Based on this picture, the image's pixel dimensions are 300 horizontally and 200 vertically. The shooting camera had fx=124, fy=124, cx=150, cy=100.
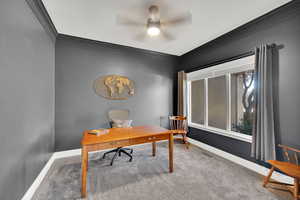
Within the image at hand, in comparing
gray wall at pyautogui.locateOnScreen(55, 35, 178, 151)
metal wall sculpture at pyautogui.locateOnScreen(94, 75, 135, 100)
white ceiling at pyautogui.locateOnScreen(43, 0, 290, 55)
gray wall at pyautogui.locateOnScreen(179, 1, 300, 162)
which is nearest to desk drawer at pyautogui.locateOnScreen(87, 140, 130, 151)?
gray wall at pyautogui.locateOnScreen(55, 35, 178, 151)

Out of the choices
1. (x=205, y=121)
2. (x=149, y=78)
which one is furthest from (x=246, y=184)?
(x=149, y=78)

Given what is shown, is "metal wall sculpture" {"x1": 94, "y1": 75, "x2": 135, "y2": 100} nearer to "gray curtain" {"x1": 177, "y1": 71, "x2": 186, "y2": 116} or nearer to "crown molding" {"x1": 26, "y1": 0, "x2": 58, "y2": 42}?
"crown molding" {"x1": 26, "y1": 0, "x2": 58, "y2": 42}

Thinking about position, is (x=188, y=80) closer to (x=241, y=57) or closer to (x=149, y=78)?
(x=149, y=78)

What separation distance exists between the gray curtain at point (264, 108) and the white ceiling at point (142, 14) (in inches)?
26.5

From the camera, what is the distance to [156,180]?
1.94 m

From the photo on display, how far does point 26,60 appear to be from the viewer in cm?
153

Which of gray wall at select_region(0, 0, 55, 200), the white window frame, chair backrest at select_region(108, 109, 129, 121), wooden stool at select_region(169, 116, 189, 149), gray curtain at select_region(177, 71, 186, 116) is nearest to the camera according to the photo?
gray wall at select_region(0, 0, 55, 200)

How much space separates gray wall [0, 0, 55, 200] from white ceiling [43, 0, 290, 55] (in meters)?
0.49

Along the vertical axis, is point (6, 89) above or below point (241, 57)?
below

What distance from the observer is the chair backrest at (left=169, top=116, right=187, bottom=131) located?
3436 mm

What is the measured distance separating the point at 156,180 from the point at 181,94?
2.45 meters

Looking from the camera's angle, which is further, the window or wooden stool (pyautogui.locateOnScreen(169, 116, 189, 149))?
the window

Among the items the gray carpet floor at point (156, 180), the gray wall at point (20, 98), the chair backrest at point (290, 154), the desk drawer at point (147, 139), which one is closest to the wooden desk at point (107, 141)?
the desk drawer at point (147, 139)

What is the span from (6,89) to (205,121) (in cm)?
360
